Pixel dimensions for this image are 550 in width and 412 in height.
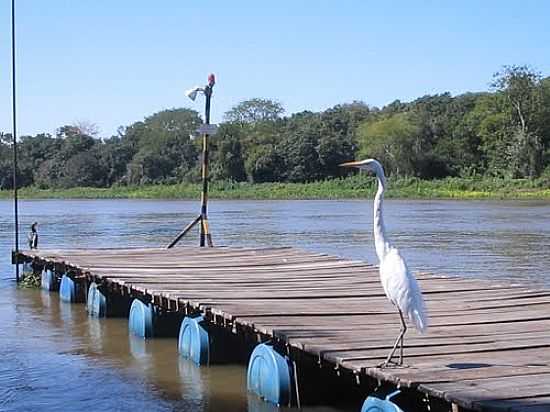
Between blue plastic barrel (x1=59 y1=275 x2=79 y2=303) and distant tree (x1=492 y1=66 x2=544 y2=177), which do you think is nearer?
blue plastic barrel (x1=59 y1=275 x2=79 y2=303)

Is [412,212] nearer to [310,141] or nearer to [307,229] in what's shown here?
[307,229]

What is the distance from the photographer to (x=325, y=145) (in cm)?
7819

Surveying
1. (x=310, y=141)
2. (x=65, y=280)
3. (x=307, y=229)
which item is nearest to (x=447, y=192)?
(x=310, y=141)

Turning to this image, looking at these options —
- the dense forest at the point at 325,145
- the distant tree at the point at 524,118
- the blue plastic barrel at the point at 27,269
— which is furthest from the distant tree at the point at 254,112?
the blue plastic barrel at the point at 27,269

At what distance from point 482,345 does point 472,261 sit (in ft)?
50.2

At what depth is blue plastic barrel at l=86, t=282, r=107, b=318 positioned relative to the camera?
1459cm

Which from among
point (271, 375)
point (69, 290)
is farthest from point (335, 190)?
point (271, 375)

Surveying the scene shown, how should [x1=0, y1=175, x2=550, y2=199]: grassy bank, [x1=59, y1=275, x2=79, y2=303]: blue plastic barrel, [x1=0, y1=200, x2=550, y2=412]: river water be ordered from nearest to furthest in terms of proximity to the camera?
[x1=0, y1=200, x2=550, y2=412]: river water, [x1=59, y1=275, x2=79, y2=303]: blue plastic barrel, [x1=0, y1=175, x2=550, y2=199]: grassy bank

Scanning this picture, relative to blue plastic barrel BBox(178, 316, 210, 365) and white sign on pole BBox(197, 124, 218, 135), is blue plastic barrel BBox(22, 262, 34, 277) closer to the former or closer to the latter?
white sign on pole BBox(197, 124, 218, 135)

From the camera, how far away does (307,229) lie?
118 feet

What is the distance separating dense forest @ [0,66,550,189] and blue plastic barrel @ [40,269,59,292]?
52364mm

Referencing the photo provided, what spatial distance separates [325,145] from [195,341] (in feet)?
222

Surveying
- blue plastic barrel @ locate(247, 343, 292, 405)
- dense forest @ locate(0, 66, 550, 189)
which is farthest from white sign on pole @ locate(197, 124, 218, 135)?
dense forest @ locate(0, 66, 550, 189)

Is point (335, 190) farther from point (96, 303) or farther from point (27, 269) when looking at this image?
point (96, 303)
